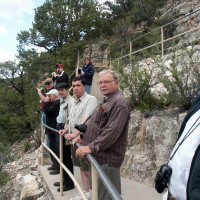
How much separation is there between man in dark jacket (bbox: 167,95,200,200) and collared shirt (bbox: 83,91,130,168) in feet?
4.61

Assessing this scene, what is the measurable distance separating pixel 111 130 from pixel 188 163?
5.32ft

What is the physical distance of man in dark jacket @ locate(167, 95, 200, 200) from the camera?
4.43 ft

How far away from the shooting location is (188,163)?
4.72 feet

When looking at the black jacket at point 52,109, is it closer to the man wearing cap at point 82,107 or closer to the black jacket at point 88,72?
the man wearing cap at point 82,107

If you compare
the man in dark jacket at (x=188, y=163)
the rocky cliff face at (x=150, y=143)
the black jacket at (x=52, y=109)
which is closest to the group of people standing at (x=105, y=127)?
the man in dark jacket at (x=188, y=163)

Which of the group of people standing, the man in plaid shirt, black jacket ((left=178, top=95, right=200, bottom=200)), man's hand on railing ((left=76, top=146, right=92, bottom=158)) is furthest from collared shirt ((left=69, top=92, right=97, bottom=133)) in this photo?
black jacket ((left=178, top=95, right=200, bottom=200))

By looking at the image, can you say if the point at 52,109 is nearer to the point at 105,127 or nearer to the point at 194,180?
the point at 105,127

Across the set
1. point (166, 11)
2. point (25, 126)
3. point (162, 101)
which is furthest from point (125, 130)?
point (166, 11)

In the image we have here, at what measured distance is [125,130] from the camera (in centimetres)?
325

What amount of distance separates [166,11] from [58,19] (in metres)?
10.4

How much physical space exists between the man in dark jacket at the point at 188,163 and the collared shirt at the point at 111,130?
1404mm

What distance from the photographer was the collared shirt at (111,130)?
9.96 ft

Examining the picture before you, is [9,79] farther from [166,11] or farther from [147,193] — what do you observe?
[147,193]

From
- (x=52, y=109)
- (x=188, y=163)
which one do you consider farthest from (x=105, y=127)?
(x=52, y=109)
